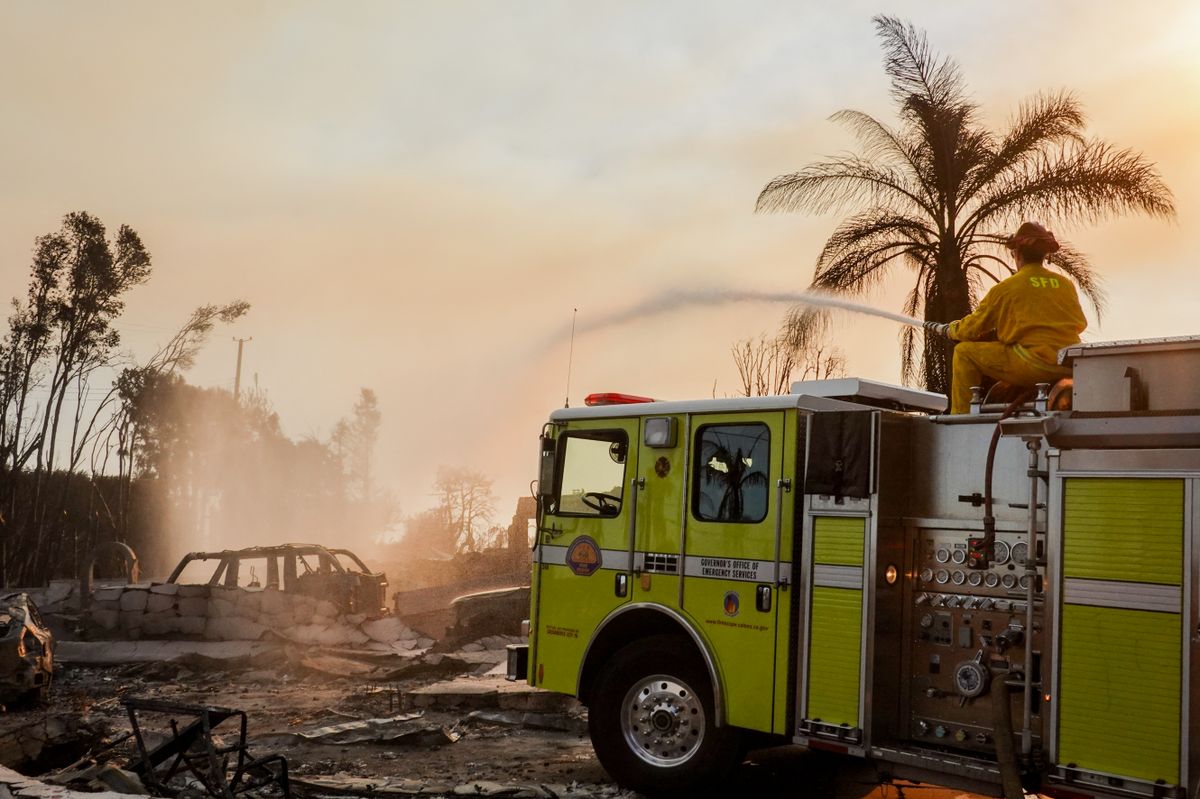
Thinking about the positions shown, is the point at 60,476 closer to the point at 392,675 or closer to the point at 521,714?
the point at 392,675

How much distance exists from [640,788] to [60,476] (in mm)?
25372

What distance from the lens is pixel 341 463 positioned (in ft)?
175

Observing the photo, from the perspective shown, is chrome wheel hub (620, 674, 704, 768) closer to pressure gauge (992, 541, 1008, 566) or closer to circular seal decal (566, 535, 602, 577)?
circular seal decal (566, 535, 602, 577)

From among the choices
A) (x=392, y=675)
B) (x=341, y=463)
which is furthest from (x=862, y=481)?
(x=341, y=463)

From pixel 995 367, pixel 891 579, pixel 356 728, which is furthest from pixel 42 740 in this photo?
pixel 995 367

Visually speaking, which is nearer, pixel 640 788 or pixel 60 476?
pixel 640 788

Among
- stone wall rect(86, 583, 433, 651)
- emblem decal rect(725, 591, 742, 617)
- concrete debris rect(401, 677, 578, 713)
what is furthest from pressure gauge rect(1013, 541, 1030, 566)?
stone wall rect(86, 583, 433, 651)

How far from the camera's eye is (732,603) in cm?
730

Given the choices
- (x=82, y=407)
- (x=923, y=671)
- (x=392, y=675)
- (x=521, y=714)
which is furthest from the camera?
(x=82, y=407)

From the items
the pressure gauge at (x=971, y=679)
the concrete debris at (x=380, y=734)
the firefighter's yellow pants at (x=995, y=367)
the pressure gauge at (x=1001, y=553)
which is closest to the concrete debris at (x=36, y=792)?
the concrete debris at (x=380, y=734)

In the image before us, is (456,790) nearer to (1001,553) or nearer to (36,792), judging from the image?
(36,792)

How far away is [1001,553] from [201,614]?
44.0 feet

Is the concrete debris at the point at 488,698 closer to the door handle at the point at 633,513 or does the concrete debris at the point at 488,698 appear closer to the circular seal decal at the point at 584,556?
the circular seal decal at the point at 584,556

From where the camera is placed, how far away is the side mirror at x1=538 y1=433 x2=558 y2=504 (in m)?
8.52
